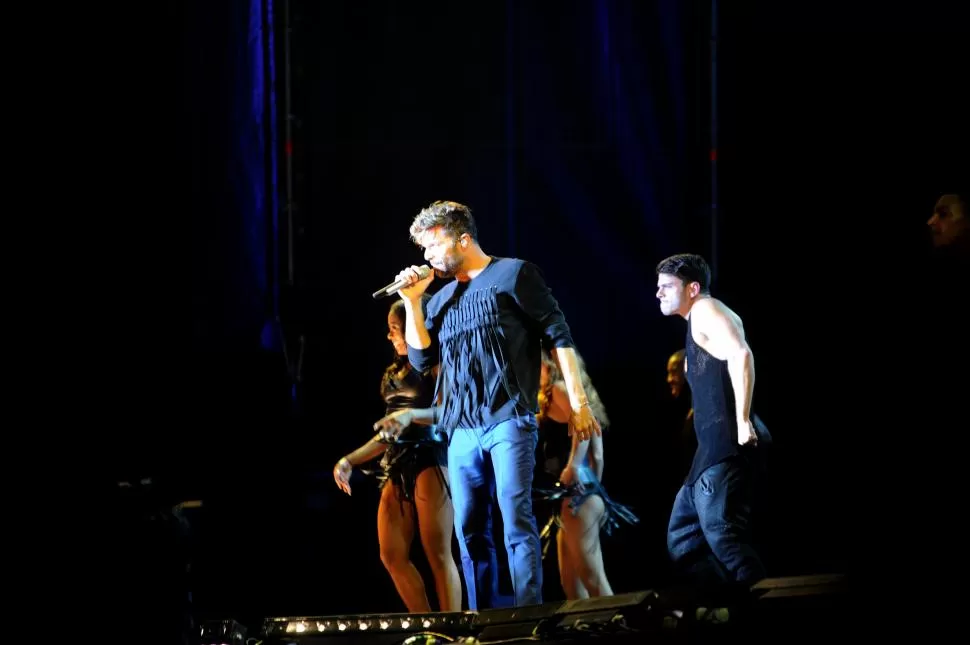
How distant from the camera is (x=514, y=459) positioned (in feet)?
13.1

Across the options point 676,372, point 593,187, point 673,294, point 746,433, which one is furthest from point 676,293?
point 593,187

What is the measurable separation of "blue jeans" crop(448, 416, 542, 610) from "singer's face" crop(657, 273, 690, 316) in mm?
774

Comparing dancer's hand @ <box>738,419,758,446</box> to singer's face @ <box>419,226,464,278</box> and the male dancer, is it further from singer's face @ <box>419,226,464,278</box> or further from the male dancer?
singer's face @ <box>419,226,464,278</box>

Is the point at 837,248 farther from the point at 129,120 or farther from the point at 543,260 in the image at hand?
the point at 129,120

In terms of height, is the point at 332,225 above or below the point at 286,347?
above

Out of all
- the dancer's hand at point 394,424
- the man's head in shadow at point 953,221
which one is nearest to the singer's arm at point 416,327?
the dancer's hand at point 394,424

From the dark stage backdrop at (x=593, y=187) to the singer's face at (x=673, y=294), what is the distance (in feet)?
6.28

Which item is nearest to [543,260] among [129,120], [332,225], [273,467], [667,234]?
[667,234]

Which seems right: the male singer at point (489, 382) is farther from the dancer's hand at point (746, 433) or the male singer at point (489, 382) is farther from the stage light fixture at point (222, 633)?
the stage light fixture at point (222, 633)

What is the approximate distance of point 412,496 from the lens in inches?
197

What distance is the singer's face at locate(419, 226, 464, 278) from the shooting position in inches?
167

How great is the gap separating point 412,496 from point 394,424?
0.38m

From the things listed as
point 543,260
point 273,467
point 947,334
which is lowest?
point 273,467

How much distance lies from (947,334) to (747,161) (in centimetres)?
296
